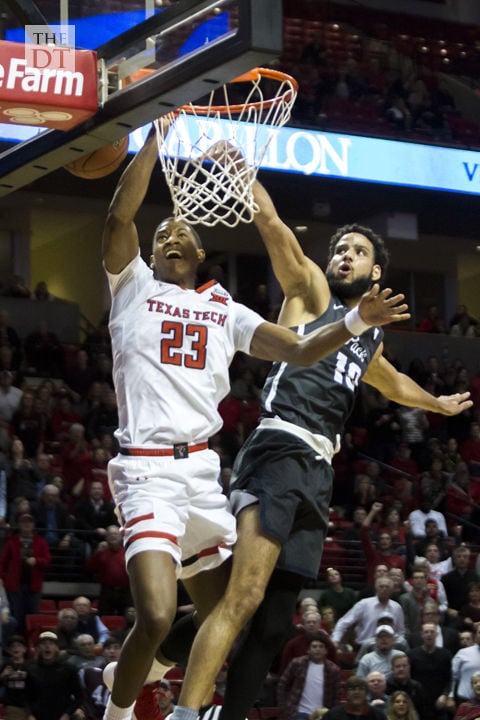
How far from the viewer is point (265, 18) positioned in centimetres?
482

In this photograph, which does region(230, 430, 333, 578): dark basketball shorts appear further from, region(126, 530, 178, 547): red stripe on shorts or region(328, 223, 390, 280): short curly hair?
region(328, 223, 390, 280): short curly hair

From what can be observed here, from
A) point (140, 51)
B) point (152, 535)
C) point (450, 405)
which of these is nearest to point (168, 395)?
point (152, 535)

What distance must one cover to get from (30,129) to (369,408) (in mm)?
12529

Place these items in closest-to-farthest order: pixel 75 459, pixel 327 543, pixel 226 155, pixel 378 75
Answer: pixel 226 155 < pixel 75 459 < pixel 327 543 < pixel 378 75

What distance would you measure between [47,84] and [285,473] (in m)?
1.93

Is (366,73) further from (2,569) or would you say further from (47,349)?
(2,569)

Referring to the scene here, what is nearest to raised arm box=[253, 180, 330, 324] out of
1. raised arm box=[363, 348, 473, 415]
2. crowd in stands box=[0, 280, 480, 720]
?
raised arm box=[363, 348, 473, 415]

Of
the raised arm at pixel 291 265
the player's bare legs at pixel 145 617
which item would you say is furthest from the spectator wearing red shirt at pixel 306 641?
the player's bare legs at pixel 145 617

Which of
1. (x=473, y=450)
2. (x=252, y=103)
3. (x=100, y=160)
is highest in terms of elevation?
(x=252, y=103)

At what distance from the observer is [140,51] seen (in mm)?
5480

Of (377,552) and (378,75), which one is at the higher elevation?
(378,75)

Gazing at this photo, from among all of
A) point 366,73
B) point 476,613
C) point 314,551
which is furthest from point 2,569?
point 366,73

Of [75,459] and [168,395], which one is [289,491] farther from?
[75,459]

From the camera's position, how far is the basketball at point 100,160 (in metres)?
5.71
